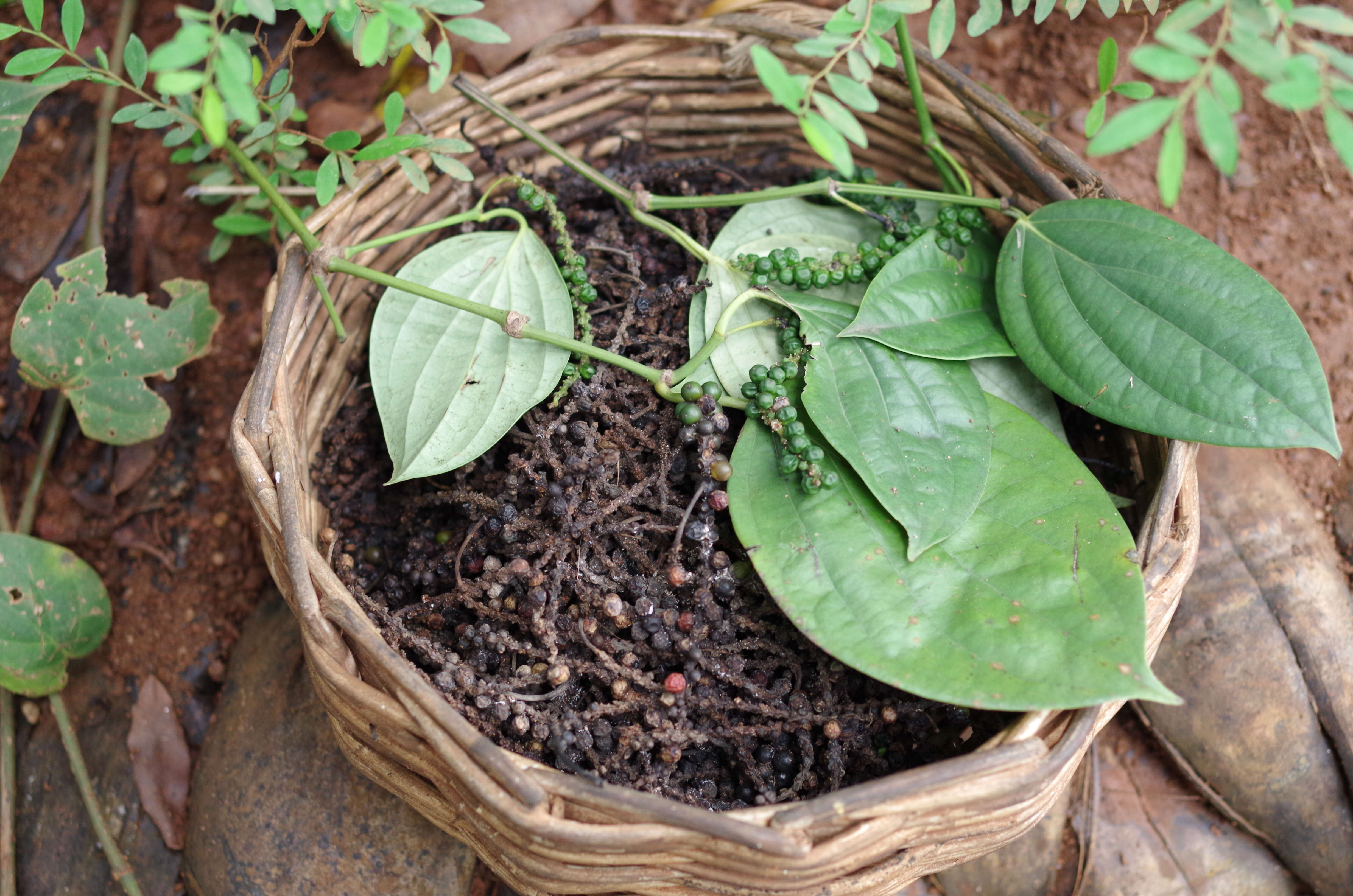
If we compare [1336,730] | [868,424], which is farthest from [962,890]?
[868,424]

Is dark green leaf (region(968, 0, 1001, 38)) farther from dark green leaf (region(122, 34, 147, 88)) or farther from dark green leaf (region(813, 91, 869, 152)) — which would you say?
dark green leaf (region(122, 34, 147, 88))

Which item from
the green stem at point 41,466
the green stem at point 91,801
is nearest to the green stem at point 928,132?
the green stem at point 41,466

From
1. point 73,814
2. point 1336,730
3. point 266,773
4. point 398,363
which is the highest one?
point 398,363

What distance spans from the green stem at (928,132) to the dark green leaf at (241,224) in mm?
976

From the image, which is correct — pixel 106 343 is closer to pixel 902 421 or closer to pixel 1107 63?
pixel 902 421

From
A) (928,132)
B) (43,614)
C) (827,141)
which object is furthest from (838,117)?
(43,614)

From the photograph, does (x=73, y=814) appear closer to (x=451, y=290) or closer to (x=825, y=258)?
(x=451, y=290)

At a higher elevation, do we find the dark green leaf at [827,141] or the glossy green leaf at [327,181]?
the dark green leaf at [827,141]

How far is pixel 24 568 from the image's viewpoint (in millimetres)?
1344

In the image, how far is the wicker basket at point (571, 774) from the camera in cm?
83

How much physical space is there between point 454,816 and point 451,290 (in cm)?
65

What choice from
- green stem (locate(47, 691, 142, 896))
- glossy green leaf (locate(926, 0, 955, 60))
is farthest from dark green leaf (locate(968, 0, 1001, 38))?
green stem (locate(47, 691, 142, 896))

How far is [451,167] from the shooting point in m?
1.07

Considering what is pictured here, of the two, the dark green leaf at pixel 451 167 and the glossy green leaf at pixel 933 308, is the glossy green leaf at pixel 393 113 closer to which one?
the dark green leaf at pixel 451 167
